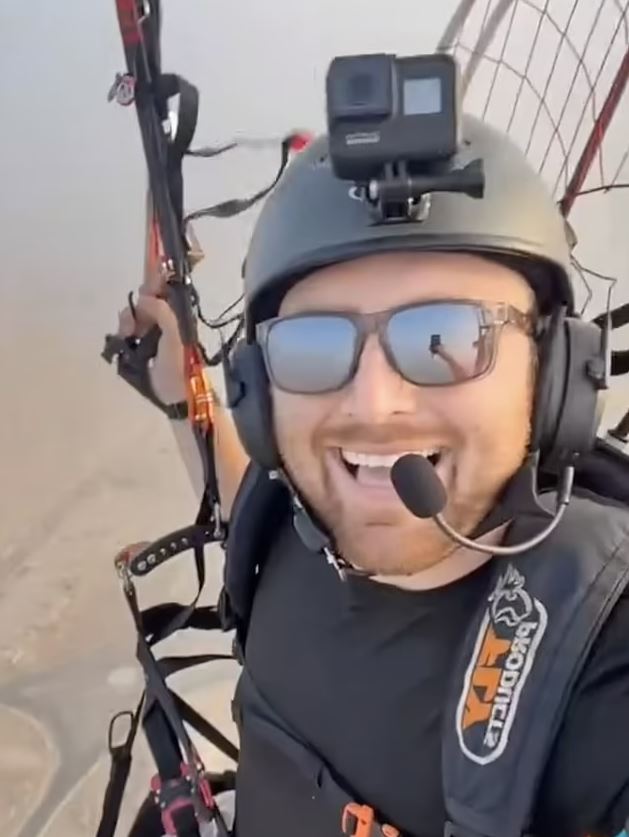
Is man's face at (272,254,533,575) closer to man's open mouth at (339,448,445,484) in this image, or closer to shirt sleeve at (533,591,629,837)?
man's open mouth at (339,448,445,484)

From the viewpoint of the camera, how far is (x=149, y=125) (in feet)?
3.15

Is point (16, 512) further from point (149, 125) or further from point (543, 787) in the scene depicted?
point (543, 787)

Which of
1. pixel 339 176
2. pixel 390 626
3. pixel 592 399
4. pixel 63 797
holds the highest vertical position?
pixel 339 176

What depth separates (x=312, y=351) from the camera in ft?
2.65

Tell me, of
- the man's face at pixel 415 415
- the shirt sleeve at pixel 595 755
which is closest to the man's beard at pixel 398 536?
the man's face at pixel 415 415

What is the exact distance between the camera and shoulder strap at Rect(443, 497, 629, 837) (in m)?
0.74

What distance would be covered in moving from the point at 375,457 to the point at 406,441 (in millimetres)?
27

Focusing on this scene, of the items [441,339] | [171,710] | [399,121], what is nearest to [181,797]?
[171,710]

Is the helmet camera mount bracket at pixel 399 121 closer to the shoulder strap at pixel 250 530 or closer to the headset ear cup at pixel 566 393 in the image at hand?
the headset ear cup at pixel 566 393

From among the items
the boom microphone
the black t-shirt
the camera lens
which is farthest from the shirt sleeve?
the camera lens

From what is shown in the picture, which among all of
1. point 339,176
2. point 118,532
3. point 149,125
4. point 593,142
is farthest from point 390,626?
point 118,532

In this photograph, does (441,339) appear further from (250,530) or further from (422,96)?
(250,530)

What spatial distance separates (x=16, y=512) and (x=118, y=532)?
0.15 metres

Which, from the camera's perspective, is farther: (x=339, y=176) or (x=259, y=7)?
(x=259, y=7)
